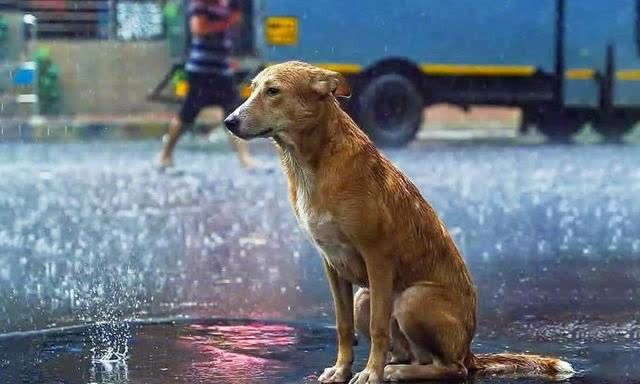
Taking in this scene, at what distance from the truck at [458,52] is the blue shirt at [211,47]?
3.06 metres

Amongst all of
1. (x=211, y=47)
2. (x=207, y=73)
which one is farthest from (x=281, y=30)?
(x=211, y=47)

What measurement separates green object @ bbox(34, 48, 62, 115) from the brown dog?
18029 mm

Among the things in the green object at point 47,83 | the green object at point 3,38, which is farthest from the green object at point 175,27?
the green object at point 3,38

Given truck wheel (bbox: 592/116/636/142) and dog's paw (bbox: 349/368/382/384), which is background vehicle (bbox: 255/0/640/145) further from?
dog's paw (bbox: 349/368/382/384)

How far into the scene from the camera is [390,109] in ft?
62.6

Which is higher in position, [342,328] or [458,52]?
[458,52]

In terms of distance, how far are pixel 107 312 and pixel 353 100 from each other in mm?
11826

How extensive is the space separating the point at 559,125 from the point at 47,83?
863 centimetres

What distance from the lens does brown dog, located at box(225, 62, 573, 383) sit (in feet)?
15.9

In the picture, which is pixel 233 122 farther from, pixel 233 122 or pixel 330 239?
pixel 330 239

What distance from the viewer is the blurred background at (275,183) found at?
641cm

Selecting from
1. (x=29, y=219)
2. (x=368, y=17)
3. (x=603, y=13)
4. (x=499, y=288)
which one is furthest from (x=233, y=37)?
(x=499, y=288)

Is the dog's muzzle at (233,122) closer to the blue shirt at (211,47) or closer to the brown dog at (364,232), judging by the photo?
the brown dog at (364,232)

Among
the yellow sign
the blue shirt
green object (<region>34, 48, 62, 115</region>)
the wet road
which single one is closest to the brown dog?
the wet road
